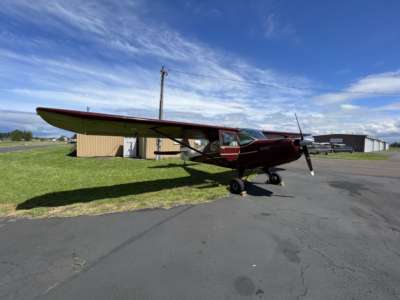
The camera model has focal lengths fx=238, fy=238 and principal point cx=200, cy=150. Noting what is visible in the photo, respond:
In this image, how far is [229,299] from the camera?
273 cm

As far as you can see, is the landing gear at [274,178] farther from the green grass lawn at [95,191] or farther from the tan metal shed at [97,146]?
the tan metal shed at [97,146]

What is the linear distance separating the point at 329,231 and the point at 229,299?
3112 millimetres

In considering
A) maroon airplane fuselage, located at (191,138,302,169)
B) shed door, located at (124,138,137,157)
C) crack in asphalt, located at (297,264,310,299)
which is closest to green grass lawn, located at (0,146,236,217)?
maroon airplane fuselage, located at (191,138,302,169)

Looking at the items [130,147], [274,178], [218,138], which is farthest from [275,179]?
[130,147]

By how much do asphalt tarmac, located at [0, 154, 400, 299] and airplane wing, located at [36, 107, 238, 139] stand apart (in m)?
2.50

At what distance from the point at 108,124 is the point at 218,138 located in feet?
14.3

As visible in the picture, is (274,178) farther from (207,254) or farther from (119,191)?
(207,254)

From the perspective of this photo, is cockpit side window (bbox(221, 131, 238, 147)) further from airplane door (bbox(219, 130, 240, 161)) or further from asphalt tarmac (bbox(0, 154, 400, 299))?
asphalt tarmac (bbox(0, 154, 400, 299))

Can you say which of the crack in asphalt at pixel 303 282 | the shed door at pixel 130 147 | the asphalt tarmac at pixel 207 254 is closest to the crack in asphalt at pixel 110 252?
the asphalt tarmac at pixel 207 254

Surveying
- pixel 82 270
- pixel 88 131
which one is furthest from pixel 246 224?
pixel 88 131

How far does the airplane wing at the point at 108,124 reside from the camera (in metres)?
5.83

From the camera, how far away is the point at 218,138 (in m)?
9.85

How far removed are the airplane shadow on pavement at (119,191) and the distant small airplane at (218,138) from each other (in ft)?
2.99

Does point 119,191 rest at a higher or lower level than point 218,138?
lower
